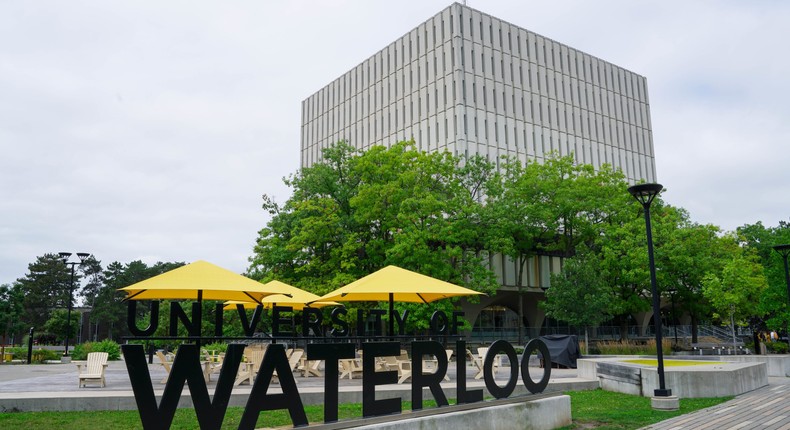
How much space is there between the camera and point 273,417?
10.4 metres

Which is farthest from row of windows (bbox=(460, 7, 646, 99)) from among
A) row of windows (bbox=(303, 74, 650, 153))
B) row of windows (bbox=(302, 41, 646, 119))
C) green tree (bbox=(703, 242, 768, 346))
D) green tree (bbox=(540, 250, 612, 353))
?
green tree (bbox=(703, 242, 768, 346))

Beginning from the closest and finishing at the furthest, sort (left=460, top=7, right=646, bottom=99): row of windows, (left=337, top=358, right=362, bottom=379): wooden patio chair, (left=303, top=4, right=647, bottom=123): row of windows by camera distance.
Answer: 1. (left=337, top=358, right=362, bottom=379): wooden patio chair
2. (left=303, top=4, right=647, bottom=123): row of windows
3. (left=460, top=7, right=646, bottom=99): row of windows

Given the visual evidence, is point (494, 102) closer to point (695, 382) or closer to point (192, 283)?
point (695, 382)

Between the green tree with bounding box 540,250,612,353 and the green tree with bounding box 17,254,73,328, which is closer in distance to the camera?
the green tree with bounding box 540,250,612,353

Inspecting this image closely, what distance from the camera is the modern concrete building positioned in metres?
49.9

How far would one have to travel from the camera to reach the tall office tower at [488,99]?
165 feet

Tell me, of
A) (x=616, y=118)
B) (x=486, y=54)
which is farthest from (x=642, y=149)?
(x=486, y=54)

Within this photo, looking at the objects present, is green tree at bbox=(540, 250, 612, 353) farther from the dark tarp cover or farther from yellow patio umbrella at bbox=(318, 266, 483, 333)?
yellow patio umbrella at bbox=(318, 266, 483, 333)

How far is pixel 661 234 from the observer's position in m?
37.2

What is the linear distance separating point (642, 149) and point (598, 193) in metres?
27.0

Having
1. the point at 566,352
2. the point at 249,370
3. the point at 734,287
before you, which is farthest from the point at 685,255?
the point at 249,370

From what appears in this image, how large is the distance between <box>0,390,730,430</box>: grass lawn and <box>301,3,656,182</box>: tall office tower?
122 feet

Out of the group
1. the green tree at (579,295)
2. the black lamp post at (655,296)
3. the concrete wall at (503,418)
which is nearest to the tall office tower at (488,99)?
the green tree at (579,295)

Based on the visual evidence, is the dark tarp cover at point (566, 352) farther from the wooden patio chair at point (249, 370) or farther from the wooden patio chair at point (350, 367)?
the wooden patio chair at point (249, 370)
